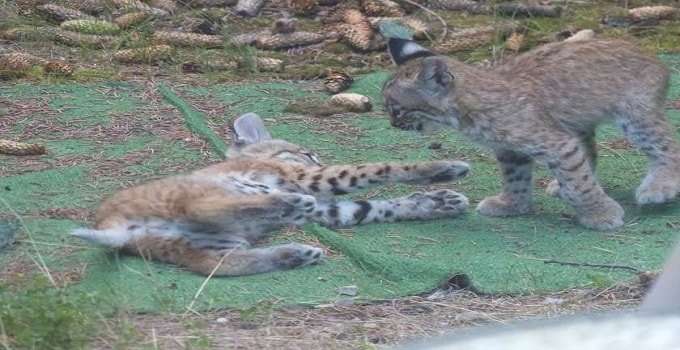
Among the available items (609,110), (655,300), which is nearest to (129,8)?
(609,110)

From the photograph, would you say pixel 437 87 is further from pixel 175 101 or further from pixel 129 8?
pixel 129 8

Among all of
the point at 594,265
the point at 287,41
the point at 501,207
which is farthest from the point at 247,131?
the point at 287,41

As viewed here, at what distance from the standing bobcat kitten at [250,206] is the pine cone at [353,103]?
1348 millimetres

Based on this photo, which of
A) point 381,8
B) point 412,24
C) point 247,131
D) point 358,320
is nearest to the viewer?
point 358,320

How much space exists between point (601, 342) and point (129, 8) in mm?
8858

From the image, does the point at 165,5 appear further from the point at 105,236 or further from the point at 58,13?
the point at 105,236

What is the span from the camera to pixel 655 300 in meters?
2.31

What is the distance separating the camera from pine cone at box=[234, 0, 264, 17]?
10461 millimetres

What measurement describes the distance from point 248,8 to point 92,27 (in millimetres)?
1383

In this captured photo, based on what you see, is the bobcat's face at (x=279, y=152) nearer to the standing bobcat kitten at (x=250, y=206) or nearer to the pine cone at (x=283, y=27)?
the standing bobcat kitten at (x=250, y=206)

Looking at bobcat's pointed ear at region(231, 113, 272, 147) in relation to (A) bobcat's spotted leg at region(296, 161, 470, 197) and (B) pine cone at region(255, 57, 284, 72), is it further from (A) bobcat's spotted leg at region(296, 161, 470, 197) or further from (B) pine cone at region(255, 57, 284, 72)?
(B) pine cone at region(255, 57, 284, 72)

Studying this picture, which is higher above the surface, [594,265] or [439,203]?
[594,265]

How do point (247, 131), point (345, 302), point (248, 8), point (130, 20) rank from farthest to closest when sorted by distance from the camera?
point (248, 8) < point (130, 20) < point (247, 131) < point (345, 302)

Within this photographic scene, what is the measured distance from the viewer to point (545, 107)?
623 centimetres
